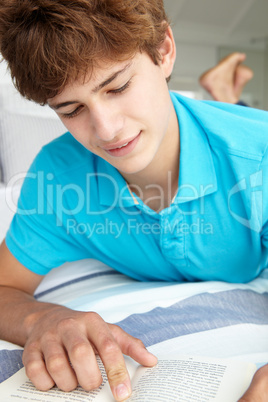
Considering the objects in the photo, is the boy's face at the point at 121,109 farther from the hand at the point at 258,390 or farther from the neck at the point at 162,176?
the hand at the point at 258,390

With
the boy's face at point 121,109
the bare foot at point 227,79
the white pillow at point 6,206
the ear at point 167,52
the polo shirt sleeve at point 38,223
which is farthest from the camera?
the bare foot at point 227,79

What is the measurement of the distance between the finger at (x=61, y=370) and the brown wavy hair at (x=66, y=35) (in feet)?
1.55

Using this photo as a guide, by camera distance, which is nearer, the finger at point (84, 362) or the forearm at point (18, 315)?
the finger at point (84, 362)

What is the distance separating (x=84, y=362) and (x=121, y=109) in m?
0.47

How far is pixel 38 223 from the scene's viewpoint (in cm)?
114

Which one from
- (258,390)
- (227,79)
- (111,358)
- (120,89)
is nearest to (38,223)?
(120,89)

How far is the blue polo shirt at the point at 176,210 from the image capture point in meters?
1.01

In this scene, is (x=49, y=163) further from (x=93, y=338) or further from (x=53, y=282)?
(x=93, y=338)

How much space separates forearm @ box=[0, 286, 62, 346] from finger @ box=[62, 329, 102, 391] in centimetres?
18

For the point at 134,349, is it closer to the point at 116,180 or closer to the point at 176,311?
the point at 176,311

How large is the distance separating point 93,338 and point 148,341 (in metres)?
0.19

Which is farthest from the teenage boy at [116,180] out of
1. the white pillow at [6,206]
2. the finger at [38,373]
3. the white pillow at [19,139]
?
the white pillow at [19,139]

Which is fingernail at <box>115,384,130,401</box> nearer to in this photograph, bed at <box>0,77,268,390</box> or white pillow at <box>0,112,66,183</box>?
bed at <box>0,77,268,390</box>

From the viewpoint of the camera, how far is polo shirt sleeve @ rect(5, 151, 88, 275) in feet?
3.66
